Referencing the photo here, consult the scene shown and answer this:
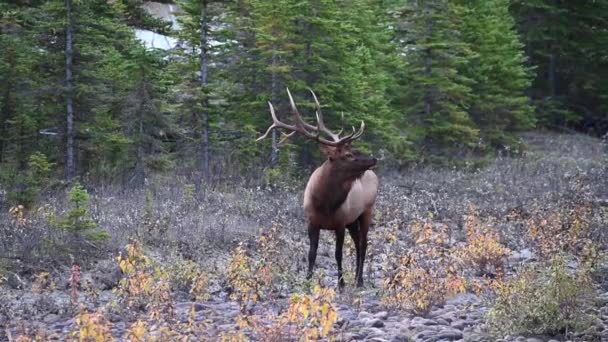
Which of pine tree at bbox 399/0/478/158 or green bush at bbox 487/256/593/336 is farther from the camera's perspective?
pine tree at bbox 399/0/478/158

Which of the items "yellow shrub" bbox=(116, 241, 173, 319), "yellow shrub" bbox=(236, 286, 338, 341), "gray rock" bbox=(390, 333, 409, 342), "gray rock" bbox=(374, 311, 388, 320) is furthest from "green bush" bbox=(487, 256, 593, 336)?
"yellow shrub" bbox=(116, 241, 173, 319)

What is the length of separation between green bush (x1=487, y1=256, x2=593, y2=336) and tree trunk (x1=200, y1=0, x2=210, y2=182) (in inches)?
397

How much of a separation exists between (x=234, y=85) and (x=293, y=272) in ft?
26.0

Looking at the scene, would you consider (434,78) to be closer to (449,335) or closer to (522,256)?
(522,256)

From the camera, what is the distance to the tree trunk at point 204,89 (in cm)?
1694

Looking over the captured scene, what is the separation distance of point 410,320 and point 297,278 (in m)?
2.22

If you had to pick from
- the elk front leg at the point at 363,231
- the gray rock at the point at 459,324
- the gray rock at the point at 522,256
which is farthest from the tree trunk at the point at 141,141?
the gray rock at the point at 459,324

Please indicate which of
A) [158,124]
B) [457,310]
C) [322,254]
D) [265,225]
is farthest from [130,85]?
[457,310]

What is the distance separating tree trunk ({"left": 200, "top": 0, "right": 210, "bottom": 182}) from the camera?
16.9m

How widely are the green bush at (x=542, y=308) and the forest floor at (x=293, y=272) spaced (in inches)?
0.5

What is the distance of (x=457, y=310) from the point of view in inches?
328

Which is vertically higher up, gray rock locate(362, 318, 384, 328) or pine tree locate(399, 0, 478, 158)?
gray rock locate(362, 318, 384, 328)

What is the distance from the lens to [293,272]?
10.5m

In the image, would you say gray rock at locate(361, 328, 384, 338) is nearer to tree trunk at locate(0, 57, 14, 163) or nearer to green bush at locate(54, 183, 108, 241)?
green bush at locate(54, 183, 108, 241)
